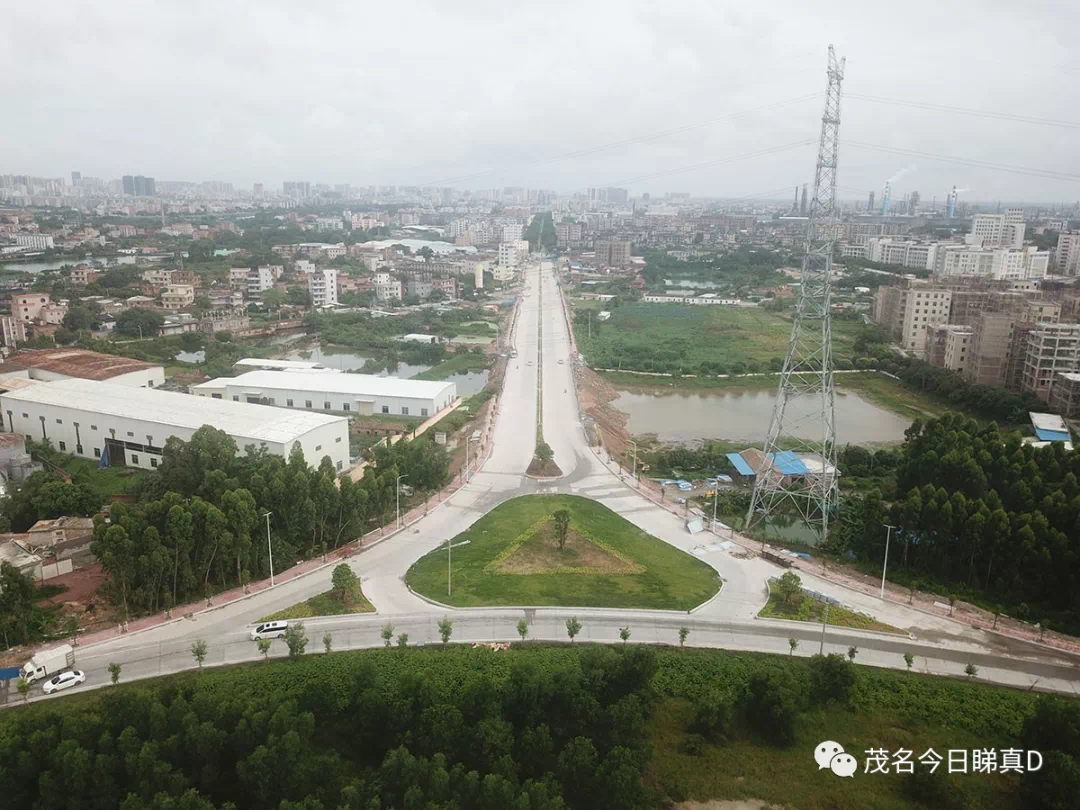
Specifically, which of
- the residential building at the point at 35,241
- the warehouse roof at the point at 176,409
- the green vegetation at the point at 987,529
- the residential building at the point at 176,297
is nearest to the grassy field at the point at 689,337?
the green vegetation at the point at 987,529

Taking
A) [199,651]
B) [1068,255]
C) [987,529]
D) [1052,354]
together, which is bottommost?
[199,651]

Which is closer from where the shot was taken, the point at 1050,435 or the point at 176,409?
the point at 176,409

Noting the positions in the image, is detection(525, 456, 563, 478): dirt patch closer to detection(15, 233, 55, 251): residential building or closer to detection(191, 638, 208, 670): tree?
detection(191, 638, 208, 670): tree

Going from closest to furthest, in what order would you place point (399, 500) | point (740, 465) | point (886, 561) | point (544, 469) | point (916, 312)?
point (886, 561) < point (399, 500) < point (544, 469) < point (740, 465) < point (916, 312)

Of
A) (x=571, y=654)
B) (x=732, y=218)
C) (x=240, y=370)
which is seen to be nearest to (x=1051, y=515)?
(x=571, y=654)

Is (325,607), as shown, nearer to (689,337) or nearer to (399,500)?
(399,500)

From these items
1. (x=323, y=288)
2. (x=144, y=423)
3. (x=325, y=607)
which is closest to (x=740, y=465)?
(x=325, y=607)

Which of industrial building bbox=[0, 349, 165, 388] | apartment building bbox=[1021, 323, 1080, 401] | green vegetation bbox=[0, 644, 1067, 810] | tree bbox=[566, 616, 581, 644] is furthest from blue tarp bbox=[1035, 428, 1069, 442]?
industrial building bbox=[0, 349, 165, 388]

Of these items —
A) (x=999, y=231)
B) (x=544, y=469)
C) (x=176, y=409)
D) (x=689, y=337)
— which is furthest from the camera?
(x=999, y=231)

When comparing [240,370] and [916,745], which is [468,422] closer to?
[240,370]
